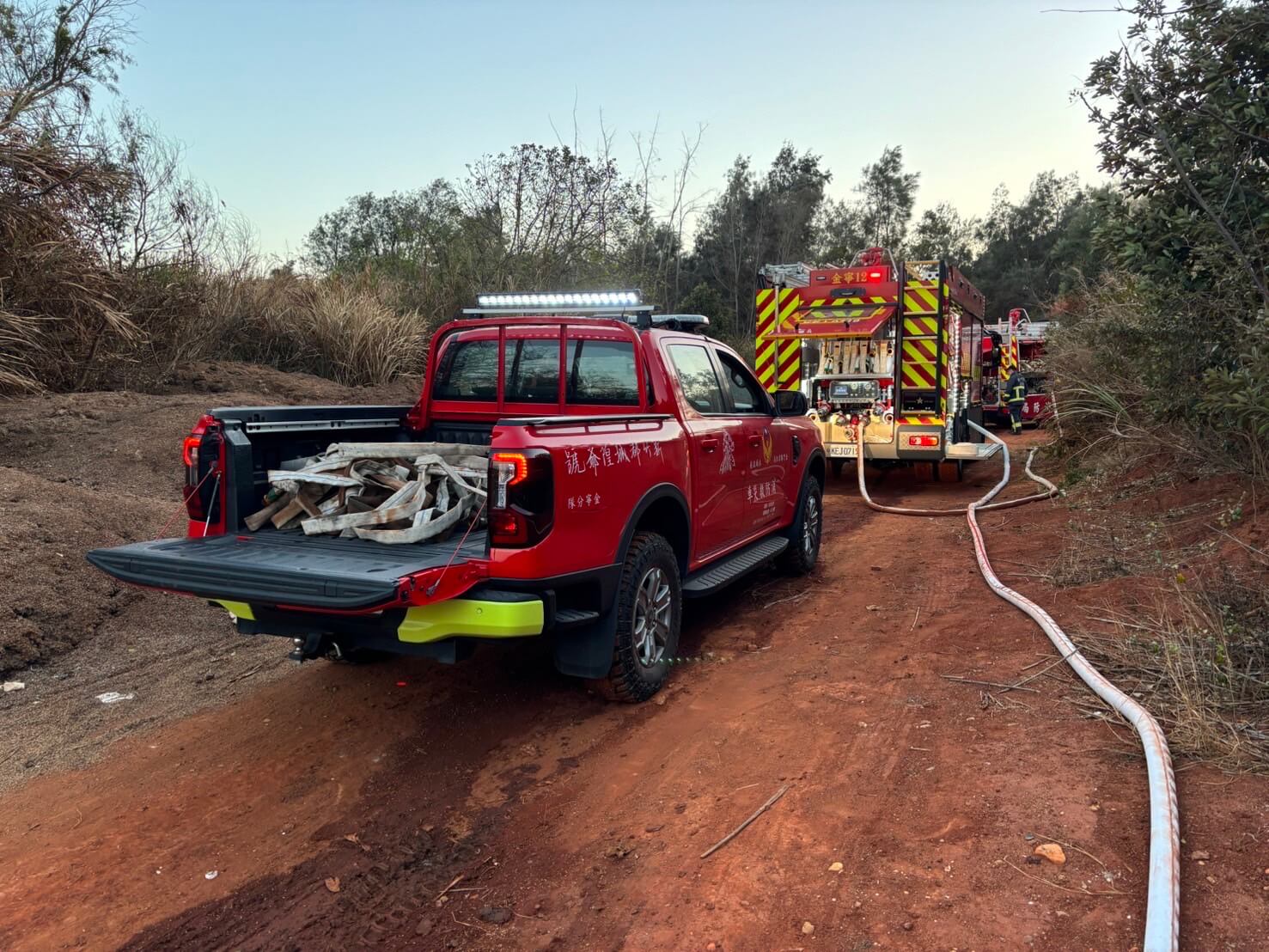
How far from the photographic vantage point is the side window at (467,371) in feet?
17.7

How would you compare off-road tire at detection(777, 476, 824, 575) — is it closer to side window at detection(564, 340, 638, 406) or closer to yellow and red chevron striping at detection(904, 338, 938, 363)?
side window at detection(564, 340, 638, 406)

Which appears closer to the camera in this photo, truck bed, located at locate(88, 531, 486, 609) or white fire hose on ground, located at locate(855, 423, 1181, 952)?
white fire hose on ground, located at locate(855, 423, 1181, 952)

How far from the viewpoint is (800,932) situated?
8.45 ft

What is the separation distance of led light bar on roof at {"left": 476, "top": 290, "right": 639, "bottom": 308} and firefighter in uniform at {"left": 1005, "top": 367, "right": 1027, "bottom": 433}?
16.5 m

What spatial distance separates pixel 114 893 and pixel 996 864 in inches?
119

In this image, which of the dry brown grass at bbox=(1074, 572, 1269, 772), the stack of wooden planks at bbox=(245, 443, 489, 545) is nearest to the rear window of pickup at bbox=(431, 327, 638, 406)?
the stack of wooden planks at bbox=(245, 443, 489, 545)

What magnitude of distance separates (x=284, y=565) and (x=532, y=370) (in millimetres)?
2151

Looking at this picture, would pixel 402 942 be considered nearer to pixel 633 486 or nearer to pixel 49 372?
pixel 633 486

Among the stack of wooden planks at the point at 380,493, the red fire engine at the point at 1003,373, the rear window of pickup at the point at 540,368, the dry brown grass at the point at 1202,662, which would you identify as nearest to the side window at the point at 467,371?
the rear window of pickup at the point at 540,368

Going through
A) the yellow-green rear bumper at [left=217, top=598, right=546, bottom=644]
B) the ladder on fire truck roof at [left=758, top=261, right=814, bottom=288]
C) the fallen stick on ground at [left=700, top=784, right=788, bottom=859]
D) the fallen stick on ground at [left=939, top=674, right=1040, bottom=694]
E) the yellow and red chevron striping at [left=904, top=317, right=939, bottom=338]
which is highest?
the ladder on fire truck roof at [left=758, top=261, right=814, bottom=288]

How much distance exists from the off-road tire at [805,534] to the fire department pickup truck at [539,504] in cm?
55

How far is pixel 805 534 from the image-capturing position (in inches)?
281

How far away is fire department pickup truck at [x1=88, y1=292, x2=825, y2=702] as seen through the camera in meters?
3.57

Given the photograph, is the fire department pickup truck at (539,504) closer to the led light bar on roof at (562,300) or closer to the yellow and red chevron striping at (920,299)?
the led light bar on roof at (562,300)
